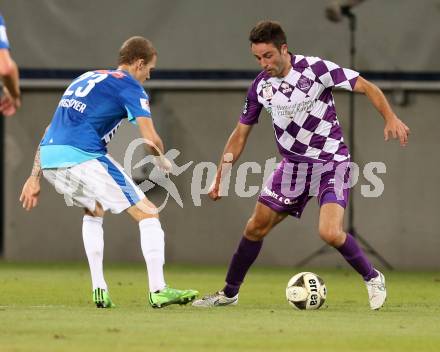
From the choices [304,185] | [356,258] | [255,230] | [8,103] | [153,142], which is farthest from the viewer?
[255,230]

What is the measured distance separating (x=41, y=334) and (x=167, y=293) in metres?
1.70

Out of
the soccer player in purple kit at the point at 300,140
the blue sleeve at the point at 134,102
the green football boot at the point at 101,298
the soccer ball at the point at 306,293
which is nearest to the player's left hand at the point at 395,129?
the soccer player in purple kit at the point at 300,140

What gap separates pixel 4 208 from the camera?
15.8m

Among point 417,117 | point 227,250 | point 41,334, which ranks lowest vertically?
point 41,334

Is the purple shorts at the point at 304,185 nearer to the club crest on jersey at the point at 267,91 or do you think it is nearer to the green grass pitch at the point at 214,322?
the club crest on jersey at the point at 267,91

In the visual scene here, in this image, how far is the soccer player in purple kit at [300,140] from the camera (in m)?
8.92

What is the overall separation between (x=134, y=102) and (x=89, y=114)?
13.0 inches

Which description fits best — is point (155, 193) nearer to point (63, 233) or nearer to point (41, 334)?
point (63, 233)

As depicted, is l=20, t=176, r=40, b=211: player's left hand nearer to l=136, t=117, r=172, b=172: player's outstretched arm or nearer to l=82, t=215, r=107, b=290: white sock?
l=82, t=215, r=107, b=290: white sock

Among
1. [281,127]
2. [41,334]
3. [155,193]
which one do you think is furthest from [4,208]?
[41,334]

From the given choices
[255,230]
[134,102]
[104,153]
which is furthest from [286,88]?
[104,153]

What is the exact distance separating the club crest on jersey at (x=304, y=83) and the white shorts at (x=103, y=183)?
1431mm

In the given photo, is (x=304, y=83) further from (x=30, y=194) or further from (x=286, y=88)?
(x=30, y=194)

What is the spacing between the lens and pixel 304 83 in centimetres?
912
